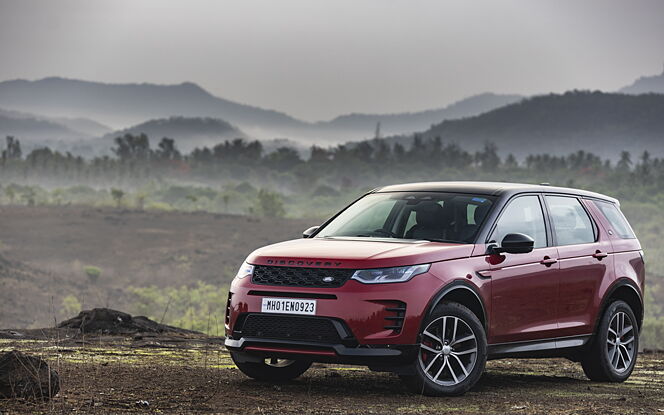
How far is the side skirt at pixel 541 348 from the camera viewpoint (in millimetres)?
9062

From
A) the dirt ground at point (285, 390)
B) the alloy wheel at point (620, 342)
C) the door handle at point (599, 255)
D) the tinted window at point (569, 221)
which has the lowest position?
the dirt ground at point (285, 390)

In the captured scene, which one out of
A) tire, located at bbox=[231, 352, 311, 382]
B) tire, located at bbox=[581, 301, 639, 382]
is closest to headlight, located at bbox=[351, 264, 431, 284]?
tire, located at bbox=[231, 352, 311, 382]

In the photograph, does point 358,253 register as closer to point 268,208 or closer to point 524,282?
point 524,282

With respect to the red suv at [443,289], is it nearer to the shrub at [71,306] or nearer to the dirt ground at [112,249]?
the shrub at [71,306]

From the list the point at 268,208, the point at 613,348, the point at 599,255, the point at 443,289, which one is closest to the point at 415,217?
the point at 443,289

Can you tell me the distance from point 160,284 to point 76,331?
9855 cm

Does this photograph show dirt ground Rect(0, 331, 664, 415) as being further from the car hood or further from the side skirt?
the car hood

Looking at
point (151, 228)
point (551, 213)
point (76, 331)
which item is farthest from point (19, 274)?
point (551, 213)

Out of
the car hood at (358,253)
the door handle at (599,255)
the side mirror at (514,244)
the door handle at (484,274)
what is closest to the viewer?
the car hood at (358,253)

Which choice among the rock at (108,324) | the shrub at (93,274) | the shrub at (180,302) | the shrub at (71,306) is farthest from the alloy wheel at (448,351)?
the shrub at (93,274)

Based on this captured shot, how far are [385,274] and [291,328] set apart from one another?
85cm

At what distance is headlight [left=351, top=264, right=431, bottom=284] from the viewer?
8070mm

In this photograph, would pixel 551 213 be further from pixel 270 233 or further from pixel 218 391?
pixel 270 233

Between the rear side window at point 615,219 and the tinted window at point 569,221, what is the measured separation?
0.46m
